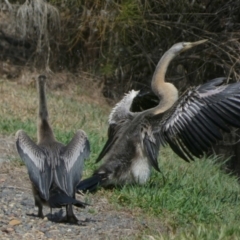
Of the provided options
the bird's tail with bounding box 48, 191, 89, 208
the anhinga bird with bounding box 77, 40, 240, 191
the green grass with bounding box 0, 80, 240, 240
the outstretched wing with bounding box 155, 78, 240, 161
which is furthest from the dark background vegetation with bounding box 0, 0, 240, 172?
the bird's tail with bounding box 48, 191, 89, 208

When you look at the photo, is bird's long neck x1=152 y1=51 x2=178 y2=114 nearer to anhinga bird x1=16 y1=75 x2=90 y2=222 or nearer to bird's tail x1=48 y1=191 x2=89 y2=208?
anhinga bird x1=16 y1=75 x2=90 y2=222

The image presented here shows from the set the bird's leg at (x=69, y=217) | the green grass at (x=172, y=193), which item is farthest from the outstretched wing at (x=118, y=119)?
the bird's leg at (x=69, y=217)

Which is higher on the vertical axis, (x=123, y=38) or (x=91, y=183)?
(x=123, y=38)

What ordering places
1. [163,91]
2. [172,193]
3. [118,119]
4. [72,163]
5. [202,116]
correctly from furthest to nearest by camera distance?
1. [118,119]
2. [163,91]
3. [202,116]
4. [172,193]
5. [72,163]

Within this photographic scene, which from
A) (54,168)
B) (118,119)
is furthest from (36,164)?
(118,119)

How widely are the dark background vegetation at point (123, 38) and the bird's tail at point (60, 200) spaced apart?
25.2 ft

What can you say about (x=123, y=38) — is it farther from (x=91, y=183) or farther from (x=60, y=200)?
(x=60, y=200)

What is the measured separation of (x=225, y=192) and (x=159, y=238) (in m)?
2.95

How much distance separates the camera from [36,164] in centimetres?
716

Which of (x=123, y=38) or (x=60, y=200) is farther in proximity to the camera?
(x=123, y=38)

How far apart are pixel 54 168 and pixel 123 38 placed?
885cm

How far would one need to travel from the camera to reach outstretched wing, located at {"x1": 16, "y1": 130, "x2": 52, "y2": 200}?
23.0 feet

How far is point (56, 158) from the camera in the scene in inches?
284

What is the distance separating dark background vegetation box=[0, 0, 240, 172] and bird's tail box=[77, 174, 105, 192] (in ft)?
20.3
